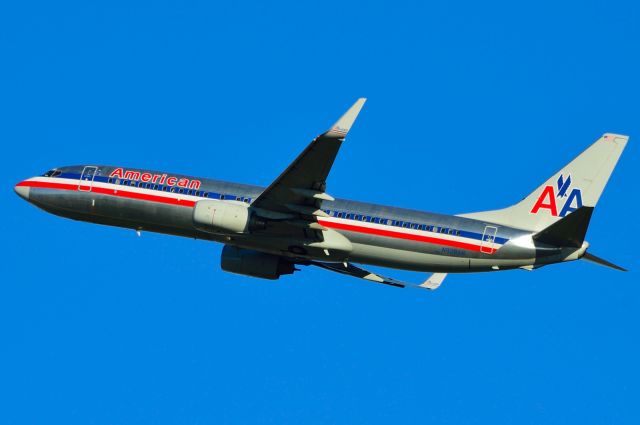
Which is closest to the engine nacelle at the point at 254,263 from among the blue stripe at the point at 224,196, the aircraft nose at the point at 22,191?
the blue stripe at the point at 224,196

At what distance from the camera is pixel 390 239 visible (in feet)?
196

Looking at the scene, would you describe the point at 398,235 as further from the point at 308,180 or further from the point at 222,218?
the point at 222,218

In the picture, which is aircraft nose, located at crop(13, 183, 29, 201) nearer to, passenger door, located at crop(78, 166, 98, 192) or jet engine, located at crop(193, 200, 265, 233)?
passenger door, located at crop(78, 166, 98, 192)

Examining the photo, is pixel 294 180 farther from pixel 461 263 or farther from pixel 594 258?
pixel 594 258

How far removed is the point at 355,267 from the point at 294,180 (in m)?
11.8

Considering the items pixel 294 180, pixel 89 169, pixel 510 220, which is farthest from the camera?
pixel 89 169

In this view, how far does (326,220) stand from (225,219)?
218 inches

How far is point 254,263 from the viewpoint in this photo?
64188 mm

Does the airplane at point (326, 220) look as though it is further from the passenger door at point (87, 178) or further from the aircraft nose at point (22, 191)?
the aircraft nose at point (22, 191)

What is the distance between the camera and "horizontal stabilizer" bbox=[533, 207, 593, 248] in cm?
5522

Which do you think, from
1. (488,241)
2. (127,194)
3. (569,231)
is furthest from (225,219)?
(569,231)

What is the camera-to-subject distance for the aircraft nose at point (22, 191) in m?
66.6

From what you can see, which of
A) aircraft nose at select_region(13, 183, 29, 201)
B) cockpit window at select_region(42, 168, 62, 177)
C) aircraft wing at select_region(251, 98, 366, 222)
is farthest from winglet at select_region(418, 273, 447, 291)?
aircraft nose at select_region(13, 183, 29, 201)

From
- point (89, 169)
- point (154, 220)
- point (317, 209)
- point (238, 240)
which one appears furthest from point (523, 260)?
point (89, 169)
